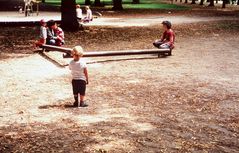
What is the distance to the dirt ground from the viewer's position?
23.1 feet

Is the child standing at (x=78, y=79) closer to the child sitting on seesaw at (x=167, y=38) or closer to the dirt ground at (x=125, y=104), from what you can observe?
the dirt ground at (x=125, y=104)

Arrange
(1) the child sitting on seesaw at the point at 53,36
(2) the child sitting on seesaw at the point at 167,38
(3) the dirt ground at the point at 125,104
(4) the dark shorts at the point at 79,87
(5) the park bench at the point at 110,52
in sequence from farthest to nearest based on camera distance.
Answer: (1) the child sitting on seesaw at the point at 53,36 → (2) the child sitting on seesaw at the point at 167,38 → (5) the park bench at the point at 110,52 → (4) the dark shorts at the point at 79,87 → (3) the dirt ground at the point at 125,104

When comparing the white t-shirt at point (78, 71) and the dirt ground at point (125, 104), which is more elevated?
the white t-shirt at point (78, 71)

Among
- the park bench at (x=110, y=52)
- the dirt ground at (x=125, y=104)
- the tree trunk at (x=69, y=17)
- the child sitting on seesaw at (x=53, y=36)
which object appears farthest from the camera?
the tree trunk at (x=69, y=17)

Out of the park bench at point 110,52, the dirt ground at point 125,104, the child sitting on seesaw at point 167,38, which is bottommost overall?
the dirt ground at point 125,104

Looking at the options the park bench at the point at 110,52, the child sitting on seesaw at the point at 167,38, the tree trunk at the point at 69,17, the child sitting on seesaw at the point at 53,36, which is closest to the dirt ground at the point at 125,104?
the park bench at the point at 110,52

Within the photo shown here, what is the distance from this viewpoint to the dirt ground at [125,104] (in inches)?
277

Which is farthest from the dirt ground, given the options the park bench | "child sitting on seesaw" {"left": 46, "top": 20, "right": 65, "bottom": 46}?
"child sitting on seesaw" {"left": 46, "top": 20, "right": 65, "bottom": 46}

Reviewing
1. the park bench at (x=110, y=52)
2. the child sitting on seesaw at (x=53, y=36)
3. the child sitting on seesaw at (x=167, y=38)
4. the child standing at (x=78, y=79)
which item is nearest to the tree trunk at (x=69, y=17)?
the child sitting on seesaw at (x=53, y=36)

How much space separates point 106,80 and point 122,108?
2872mm

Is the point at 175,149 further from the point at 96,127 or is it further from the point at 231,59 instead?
the point at 231,59

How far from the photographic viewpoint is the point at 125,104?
9.45 metres

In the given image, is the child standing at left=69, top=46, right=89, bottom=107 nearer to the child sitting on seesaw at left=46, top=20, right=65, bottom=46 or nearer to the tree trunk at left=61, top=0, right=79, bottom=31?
the child sitting on seesaw at left=46, top=20, right=65, bottom=46

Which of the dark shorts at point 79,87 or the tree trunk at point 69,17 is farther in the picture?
the tree trunk at point 69,17
